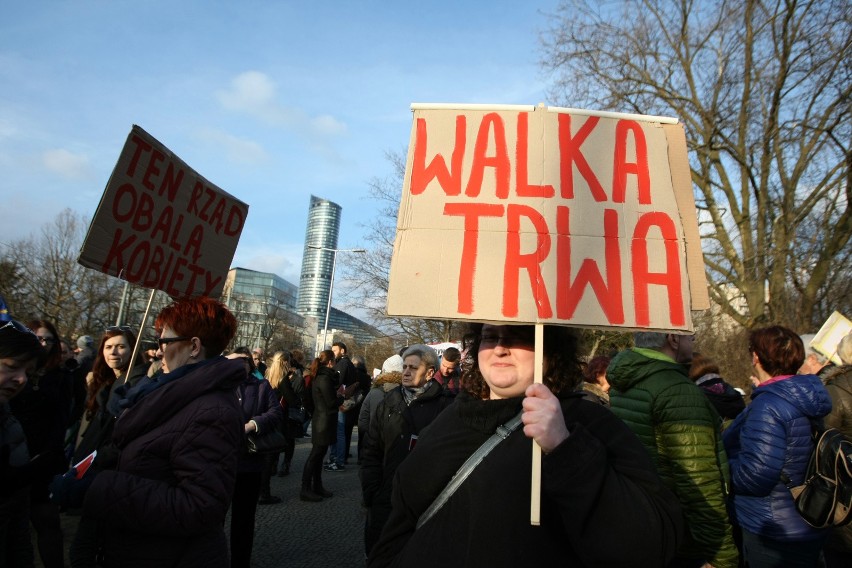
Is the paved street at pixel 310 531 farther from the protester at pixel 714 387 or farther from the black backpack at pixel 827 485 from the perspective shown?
the black backpack at pixel 827 485

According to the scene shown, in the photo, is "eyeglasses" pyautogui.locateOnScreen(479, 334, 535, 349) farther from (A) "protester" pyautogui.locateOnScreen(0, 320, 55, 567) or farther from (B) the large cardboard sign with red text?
(A) "protester" pyautogui.locateOnScreen(0, 320, 55, 567)

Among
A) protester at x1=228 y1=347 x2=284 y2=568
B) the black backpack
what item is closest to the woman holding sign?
the black backpack

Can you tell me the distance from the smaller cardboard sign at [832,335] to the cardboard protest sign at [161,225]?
6808mm

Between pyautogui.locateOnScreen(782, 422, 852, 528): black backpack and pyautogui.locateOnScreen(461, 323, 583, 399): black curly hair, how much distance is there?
1.91 m

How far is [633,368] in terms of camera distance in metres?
3.01

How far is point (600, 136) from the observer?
2125 mm

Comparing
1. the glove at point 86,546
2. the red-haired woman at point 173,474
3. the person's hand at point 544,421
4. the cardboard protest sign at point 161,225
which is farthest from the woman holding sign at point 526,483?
the cardboard protest sign at point 161,225

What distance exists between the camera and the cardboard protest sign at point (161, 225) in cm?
346

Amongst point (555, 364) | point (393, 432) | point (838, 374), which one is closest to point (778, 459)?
point (838, 374)

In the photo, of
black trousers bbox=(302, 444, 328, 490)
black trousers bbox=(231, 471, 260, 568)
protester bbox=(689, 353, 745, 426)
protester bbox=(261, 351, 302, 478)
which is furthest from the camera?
protester bbox=(261, 351, 302, 478)

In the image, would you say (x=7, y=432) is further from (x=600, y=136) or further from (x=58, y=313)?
(x=58, y=313)

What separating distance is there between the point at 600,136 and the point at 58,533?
350 centimetres

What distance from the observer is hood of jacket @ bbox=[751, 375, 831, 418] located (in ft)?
9.99

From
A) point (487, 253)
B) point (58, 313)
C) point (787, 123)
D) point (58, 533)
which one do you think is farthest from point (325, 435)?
point (58, 313)
